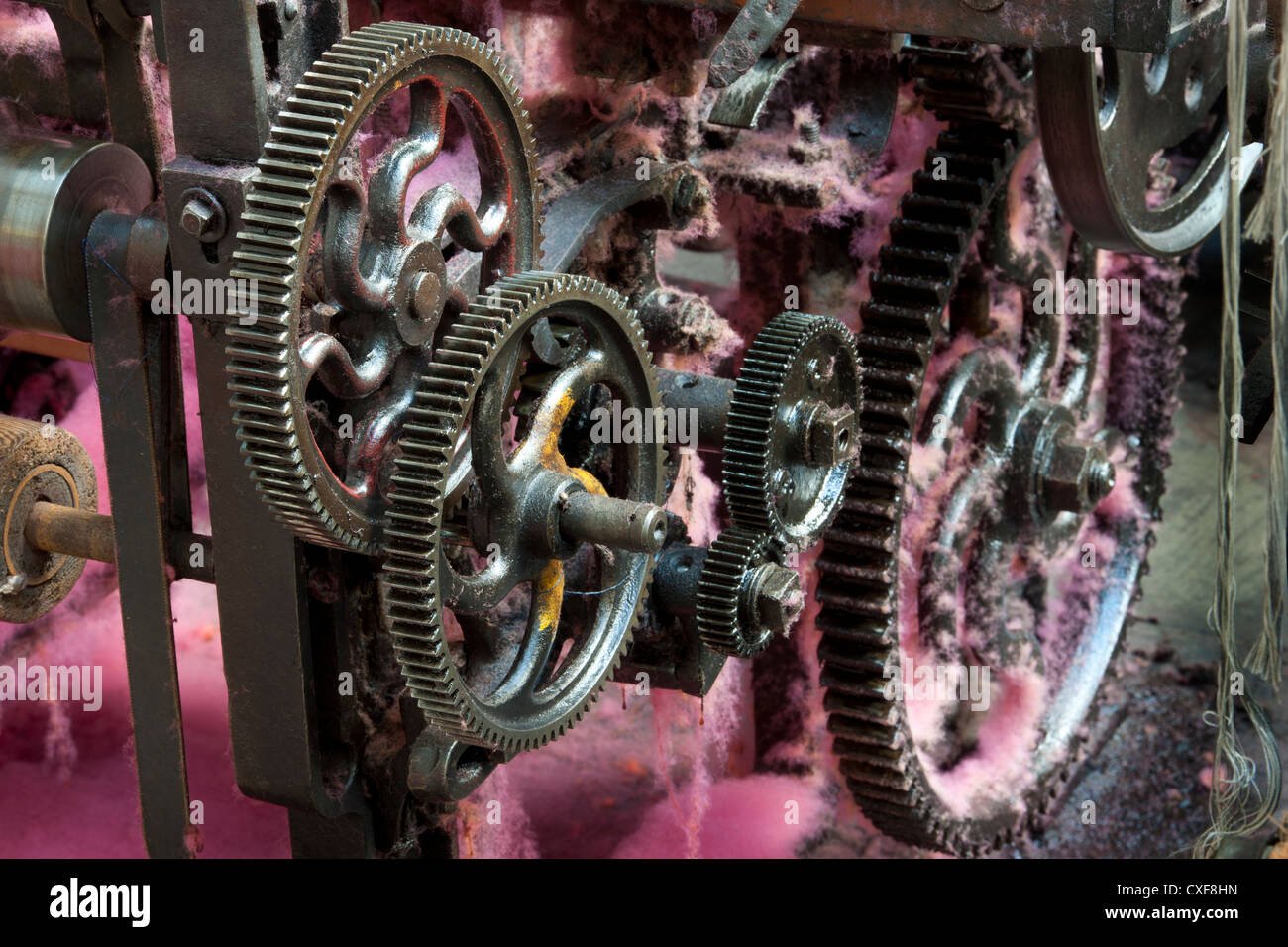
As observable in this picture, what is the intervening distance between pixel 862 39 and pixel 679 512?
901mm

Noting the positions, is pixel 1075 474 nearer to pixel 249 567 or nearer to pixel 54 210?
pixel 249 567

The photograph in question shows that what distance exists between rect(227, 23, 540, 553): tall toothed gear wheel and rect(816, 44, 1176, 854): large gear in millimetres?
1019

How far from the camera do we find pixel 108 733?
343 cm

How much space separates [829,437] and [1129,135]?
0.81 metres

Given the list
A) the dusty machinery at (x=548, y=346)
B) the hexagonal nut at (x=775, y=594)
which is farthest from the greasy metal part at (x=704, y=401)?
the hexagonal nut at (x=775, y=594)

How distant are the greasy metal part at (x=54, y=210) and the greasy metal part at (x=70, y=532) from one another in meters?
0.33

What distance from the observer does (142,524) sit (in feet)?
7.82

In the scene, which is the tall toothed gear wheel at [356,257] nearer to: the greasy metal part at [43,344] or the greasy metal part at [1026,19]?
the greasy metal part at [1026,19]

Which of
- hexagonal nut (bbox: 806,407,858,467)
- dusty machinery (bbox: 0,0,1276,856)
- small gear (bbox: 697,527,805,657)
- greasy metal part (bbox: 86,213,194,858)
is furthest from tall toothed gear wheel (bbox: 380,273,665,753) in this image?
greasy metal part (bbox: 86,213,194,858)

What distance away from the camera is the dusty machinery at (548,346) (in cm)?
196

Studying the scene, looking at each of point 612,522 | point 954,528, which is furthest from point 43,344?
point 954,528

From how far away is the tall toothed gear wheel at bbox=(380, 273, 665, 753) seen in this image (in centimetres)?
189

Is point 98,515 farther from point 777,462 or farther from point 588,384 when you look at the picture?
point 777,462

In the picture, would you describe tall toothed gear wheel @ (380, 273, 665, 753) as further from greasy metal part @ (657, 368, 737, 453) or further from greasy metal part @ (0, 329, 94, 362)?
greasy metal part @ (0, 329, 94, 362)
